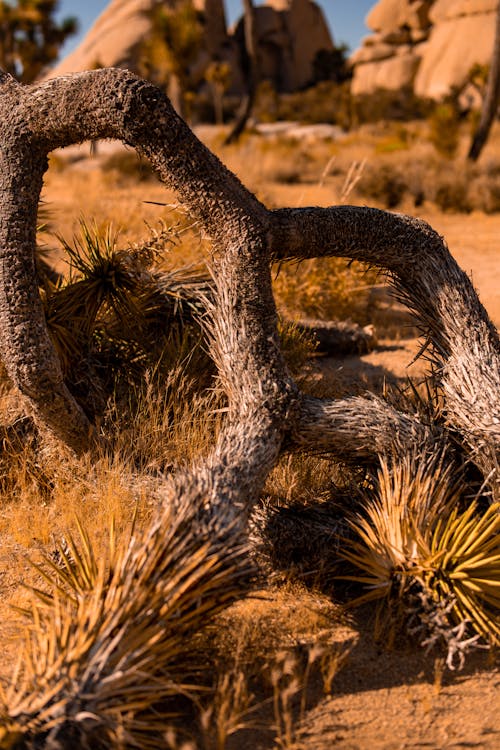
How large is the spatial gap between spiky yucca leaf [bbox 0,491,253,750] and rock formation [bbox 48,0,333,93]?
4868 cm

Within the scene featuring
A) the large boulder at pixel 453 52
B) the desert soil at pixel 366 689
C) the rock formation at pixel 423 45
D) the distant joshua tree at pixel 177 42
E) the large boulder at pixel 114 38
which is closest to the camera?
the desert soil at pixel 366 689

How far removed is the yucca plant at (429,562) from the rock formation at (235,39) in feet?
158

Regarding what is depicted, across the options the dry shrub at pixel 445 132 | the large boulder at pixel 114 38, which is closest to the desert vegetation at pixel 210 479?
the dry shrub at pixel 445 132

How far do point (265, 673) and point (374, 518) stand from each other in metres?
0.82

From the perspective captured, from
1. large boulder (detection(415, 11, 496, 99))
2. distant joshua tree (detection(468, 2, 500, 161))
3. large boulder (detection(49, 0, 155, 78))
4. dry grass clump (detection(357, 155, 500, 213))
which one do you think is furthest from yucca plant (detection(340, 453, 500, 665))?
large boulder (detection(49, 0, 155, 78))

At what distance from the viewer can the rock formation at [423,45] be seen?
155 feet

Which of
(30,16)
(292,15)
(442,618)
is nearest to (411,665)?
(442,618)

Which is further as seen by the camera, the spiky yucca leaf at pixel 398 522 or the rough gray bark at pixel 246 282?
the rough gray bark at pixel 246 282

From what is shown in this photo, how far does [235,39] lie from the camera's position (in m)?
58.5

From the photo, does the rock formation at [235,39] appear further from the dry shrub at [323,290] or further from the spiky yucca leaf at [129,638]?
the spiky yucca leaf at [129,638]

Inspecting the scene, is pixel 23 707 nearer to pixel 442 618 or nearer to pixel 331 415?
pixel 442 618

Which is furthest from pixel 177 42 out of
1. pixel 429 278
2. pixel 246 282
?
pixel 246 282

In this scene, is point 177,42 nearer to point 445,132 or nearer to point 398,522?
point 445,132

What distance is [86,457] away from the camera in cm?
418
